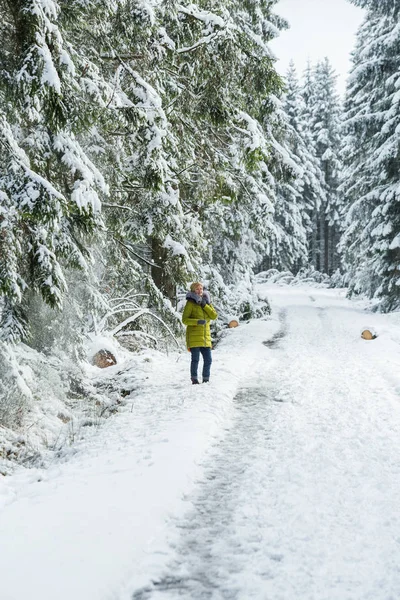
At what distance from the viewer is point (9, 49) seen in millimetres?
5996

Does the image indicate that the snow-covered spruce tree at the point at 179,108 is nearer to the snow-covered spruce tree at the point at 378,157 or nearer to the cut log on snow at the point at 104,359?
the cut log on snow at the point at 104,359

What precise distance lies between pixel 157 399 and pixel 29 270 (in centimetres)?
342

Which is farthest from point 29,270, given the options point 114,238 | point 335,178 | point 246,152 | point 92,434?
point 335,178

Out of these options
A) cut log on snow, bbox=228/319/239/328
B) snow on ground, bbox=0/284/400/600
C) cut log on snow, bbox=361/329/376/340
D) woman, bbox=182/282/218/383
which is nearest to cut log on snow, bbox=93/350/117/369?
snow on ground, bbox=0/284/400/600

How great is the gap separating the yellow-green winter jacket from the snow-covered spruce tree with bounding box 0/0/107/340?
325cm

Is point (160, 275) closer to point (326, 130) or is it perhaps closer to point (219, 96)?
point (219, 96)

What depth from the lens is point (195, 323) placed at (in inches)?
356

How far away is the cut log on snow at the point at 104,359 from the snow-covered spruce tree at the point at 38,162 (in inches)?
165

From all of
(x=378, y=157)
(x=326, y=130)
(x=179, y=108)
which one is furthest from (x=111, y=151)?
(x=326, y=130)

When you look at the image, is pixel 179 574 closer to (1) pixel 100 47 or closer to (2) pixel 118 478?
(2) pixel 118 478

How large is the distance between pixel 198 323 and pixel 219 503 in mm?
4890

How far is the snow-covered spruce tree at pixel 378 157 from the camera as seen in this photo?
1906 centimetres

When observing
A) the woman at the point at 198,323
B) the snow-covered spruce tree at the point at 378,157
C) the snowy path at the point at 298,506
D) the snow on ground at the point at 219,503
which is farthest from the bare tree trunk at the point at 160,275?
the snow-covered spruce tree at the point at 378,157

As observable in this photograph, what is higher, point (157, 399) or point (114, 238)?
point (114, 238)
